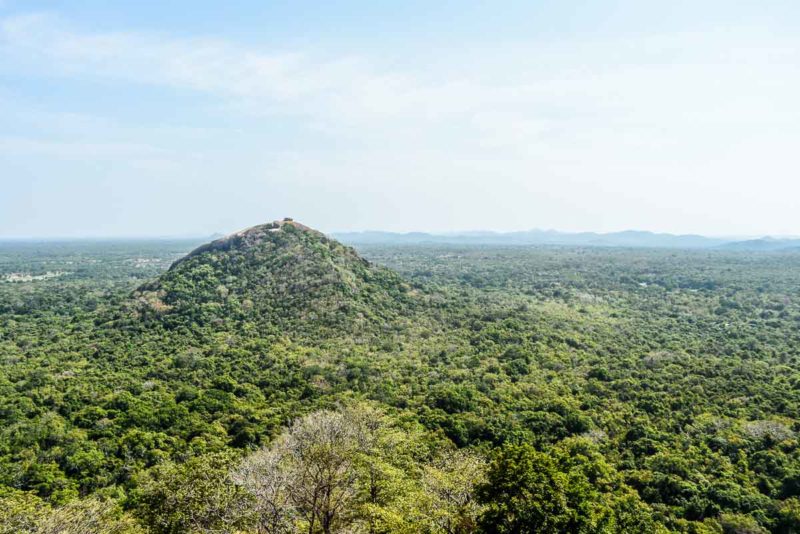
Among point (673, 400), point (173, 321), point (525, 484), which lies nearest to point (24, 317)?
point (173, 321)

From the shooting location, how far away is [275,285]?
251ft

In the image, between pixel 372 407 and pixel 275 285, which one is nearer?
pixel 372 407

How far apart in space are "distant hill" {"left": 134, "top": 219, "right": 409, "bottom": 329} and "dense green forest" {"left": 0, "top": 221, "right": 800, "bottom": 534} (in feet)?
1.55

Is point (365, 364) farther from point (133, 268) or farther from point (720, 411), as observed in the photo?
point (133, 268)

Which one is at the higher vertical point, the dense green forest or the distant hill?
the distant hill

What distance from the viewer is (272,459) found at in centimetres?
2053

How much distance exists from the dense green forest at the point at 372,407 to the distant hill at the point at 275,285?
0.47 m

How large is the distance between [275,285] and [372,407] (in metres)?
47.1

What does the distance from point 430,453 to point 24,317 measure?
80.3m

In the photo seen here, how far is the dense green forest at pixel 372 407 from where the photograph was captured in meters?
19.5

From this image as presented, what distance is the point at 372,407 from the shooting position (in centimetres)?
3391

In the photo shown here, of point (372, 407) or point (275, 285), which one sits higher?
point (275, 285)

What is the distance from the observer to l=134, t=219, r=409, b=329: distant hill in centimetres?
6919

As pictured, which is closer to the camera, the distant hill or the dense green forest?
the dense green forest
